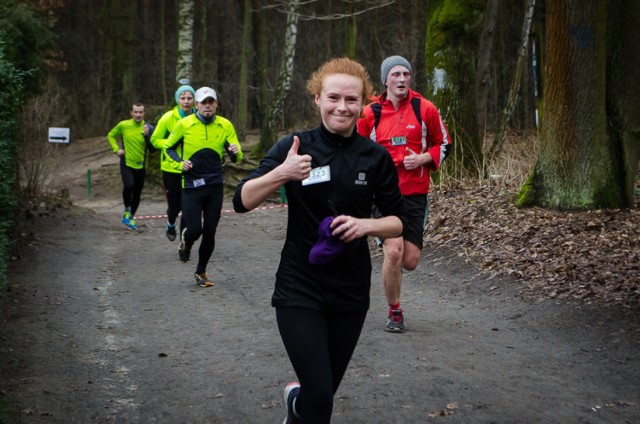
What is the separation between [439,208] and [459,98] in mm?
2564

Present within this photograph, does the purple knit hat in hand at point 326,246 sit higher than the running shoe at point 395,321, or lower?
higher

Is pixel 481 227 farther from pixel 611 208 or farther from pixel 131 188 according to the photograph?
pixel 131 188

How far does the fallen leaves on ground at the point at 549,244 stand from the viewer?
28.1 feet

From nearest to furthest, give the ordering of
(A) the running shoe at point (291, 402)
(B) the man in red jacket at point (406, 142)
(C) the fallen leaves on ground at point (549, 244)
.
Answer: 1. (A) the running shoe at point (291, 402)
2. (B) the man in red jacket at point (406, 142)
3. (C) the fallen leaves on ground at point (549, 244)

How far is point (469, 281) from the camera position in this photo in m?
9.92

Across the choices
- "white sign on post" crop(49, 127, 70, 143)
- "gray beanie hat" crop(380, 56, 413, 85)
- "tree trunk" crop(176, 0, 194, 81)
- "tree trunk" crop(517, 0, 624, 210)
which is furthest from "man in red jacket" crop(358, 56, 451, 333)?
"tree trunk" crop(176, 0, 194, 81)

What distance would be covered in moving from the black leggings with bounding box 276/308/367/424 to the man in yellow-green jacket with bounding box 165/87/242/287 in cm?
600

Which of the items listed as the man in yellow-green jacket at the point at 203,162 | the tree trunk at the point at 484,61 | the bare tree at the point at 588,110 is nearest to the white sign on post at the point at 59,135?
the tree trunk at the point at 484,61

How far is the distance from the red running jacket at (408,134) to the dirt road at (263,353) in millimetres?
1370

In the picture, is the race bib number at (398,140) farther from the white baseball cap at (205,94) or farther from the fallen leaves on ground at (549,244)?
the white baseball cap at (205,94)

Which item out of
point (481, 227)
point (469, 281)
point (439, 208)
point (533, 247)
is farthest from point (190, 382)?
point (439, 208)

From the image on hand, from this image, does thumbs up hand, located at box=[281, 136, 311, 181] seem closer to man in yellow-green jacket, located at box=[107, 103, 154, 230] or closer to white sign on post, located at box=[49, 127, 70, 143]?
man in yellow-green jacket, located at box=[107, 103, 154, 230]

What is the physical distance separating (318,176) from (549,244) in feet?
21.4

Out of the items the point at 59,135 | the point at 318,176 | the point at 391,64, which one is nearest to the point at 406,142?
the point at 391,64
